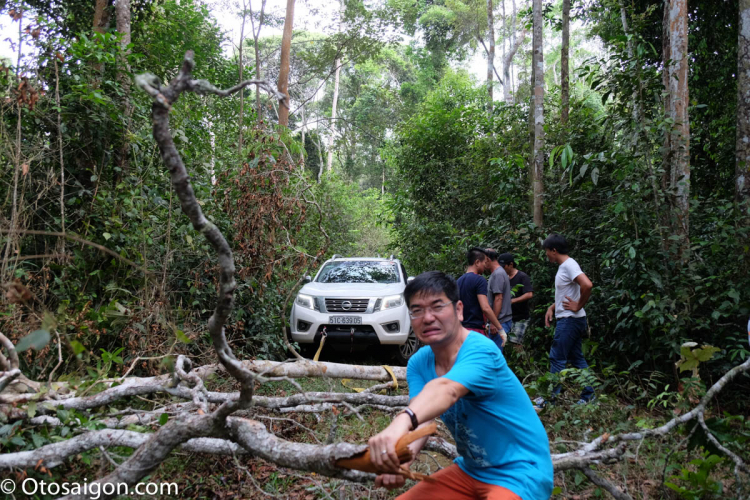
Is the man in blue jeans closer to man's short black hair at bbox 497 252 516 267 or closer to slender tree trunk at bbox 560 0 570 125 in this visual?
man's short black hair at bbox 497 252 516 267

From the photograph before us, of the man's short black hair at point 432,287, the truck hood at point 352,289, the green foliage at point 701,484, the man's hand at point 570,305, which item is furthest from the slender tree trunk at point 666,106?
the man's short black hair at point 432,287

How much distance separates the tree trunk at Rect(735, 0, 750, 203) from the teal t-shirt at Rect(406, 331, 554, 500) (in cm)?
504

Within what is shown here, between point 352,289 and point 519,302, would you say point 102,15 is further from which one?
point 519,302

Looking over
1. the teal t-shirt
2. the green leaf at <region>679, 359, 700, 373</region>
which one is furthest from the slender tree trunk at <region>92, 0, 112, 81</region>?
the green leaf at <region>679, 359, 700, 373</region>

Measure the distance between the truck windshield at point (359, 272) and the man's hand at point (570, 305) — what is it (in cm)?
338

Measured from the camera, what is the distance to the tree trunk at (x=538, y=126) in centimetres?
821

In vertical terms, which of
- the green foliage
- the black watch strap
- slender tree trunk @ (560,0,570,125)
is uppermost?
slender tree trunk @ (560,0,570,125)

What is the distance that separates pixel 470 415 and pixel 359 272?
6.33m

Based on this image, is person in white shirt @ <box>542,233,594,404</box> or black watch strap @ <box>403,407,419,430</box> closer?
black watch strap @ <box>403,407,419,430</box>

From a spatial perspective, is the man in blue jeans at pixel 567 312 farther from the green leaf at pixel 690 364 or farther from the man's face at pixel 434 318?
the man's face at pixel 434 318

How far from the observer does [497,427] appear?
2.20 metres

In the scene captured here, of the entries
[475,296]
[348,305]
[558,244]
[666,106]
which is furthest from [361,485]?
[666,106]

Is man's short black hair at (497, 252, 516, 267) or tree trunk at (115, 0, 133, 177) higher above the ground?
tree trunk at (115, 0, 133, 177)

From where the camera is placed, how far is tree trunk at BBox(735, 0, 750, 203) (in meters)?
5.72
